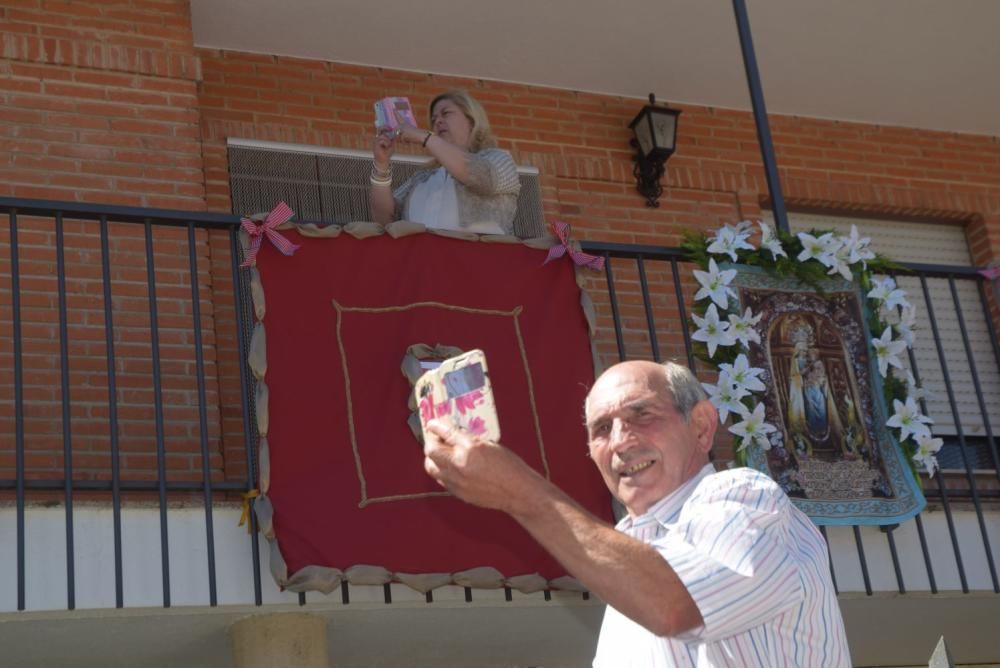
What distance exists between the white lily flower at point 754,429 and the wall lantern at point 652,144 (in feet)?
9.52

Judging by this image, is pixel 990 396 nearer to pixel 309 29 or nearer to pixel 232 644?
pixel 309 29

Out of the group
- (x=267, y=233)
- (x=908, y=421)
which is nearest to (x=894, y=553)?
(x=908, y=421)

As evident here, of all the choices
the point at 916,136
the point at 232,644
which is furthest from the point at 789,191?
the point at 232,644

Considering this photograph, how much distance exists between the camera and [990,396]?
9.17 meters

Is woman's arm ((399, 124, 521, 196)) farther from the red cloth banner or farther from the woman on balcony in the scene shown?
the red cloth banner

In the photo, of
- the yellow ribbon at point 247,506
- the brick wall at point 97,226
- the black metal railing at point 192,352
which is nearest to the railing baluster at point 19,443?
the black metal railing at point 192,352

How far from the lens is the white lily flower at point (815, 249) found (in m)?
6.52

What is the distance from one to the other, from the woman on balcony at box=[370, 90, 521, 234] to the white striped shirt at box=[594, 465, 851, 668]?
3264 mm

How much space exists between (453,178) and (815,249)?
62.6 inches

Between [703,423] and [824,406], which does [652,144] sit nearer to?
[824,406]

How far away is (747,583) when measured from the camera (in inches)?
106

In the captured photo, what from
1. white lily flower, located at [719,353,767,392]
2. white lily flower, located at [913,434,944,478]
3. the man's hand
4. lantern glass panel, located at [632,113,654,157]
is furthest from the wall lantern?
the man's hand

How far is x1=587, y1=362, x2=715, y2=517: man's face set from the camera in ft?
10.2

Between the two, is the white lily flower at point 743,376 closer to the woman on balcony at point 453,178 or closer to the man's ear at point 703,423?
the woman on balcony at point 453,178
